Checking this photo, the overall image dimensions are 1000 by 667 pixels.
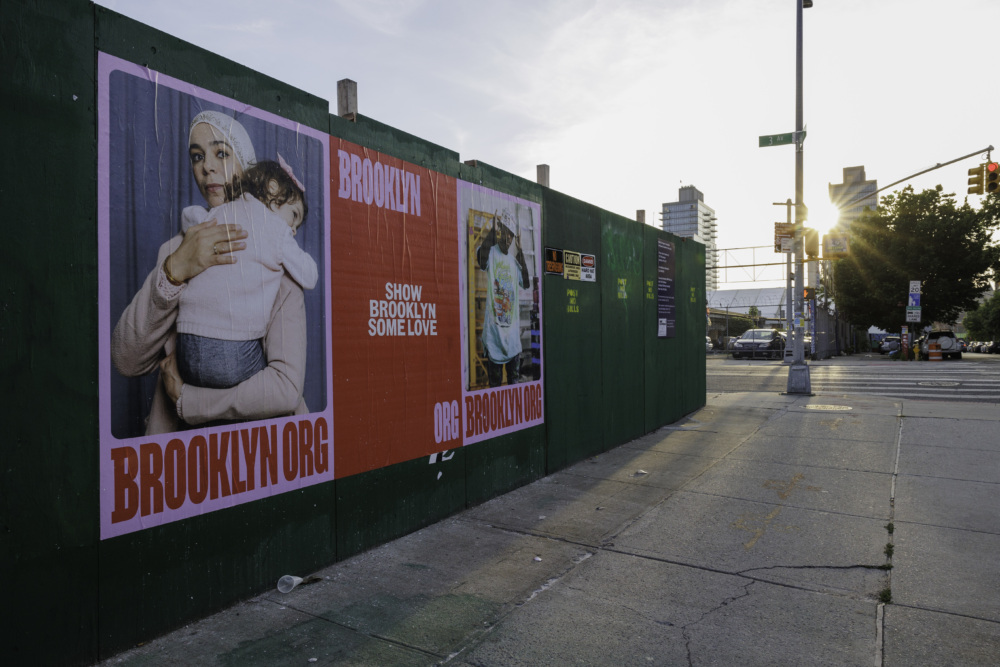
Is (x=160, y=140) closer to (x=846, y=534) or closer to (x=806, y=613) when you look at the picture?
(x=806, y=613)

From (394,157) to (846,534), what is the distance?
481 cm

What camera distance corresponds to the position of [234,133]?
12.8 ft

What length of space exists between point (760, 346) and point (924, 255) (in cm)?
1280

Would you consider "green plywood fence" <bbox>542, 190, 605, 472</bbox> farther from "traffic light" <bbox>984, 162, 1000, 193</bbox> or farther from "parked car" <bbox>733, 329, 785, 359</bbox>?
"parked car" <bbox>733, 329, 785, 359</bbox>

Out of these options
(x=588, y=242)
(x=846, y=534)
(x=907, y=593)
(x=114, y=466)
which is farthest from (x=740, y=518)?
(x=114, y=466)

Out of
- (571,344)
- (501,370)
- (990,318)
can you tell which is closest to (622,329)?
(571,344)

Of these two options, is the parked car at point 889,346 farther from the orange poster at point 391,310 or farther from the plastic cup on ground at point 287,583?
the plastic cup on ground at point 287,583

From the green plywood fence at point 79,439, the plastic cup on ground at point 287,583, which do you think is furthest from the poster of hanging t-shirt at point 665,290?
the plastic cup on ground at point 287,583

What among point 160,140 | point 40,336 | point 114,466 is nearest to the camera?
point 40,336

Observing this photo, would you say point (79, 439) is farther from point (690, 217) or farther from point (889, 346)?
point (690, 217)

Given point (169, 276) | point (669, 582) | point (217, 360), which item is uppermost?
point (169, 276)

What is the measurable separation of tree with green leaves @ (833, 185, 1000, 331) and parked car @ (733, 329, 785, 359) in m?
9.71

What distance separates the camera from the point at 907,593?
13.6ft

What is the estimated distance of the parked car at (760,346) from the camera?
3369 cm
